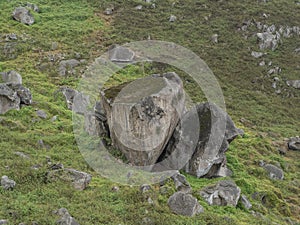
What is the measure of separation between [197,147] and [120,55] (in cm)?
1564

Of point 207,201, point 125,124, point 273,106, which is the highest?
point 125,124

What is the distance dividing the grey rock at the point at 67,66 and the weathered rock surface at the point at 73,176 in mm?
13578

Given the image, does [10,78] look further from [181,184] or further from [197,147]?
[181,184]

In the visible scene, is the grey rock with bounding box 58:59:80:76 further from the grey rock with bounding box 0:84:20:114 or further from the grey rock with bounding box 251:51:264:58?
the grey rock with bounding box 251:51:264:58

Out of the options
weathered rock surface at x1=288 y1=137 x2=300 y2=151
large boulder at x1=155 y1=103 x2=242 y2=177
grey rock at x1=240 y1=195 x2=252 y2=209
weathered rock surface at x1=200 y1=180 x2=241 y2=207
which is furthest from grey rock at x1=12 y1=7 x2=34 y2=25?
grey rock at x1=240 y1=195 x2=252 y2=209

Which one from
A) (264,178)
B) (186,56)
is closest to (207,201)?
(264,178)

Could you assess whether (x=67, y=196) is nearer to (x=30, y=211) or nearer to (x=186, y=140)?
(x=30, y=211)

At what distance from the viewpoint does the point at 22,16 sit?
3234 cm

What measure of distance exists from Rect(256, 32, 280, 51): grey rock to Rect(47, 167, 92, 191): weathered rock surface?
24858 mm

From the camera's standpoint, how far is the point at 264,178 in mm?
19094

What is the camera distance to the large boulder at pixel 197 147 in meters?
16.6

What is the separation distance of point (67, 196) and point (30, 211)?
149cm

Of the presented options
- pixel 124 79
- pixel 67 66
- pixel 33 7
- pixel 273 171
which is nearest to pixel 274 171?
pixel 273 171

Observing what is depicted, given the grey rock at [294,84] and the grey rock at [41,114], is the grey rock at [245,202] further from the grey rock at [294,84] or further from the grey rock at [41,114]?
the grey rock at [294,84]
